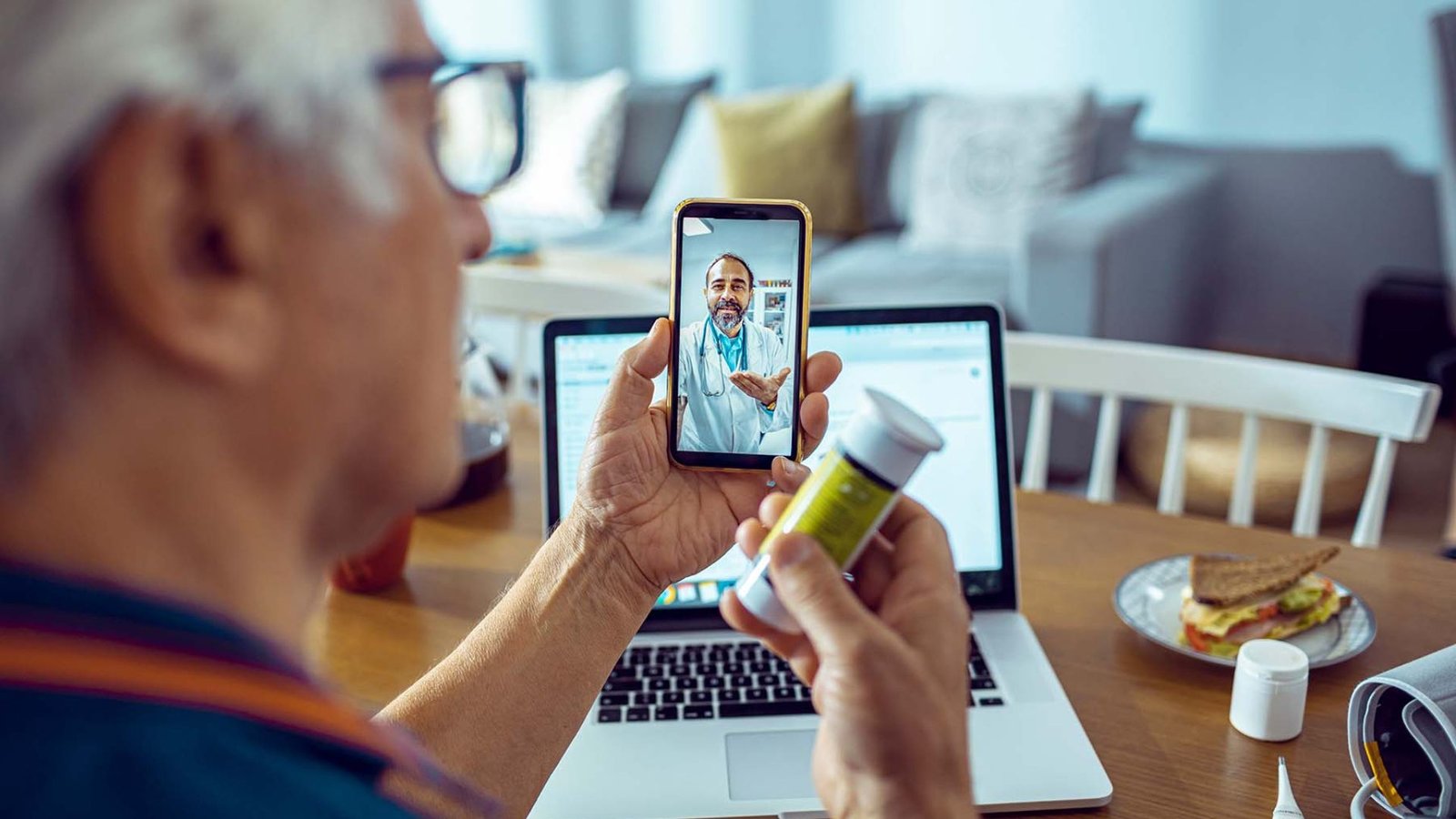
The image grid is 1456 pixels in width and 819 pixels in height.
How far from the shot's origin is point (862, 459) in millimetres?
619

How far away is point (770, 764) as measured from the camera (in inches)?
34.6

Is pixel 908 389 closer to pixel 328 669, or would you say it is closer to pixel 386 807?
pixel 328 669

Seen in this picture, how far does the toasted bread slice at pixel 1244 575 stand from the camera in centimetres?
99

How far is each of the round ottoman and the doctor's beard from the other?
1.80 metres

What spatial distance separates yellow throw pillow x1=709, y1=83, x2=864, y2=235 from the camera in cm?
354

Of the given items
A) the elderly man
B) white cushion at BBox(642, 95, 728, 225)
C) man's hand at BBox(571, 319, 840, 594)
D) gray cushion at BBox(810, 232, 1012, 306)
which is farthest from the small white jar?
white cushion at BBox(642, 95, 728, 225)

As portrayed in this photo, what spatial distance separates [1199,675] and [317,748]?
2.45 feet

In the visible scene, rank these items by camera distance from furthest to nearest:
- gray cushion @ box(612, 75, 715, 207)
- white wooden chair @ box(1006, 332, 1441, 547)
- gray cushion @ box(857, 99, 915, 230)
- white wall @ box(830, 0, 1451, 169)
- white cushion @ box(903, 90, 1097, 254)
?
gray cushion @ box(612, 75, 715, 207), gray cushion @ box(857, 99, 915, 230), white wall @ box(830, 0, 1451, 169), white cushion @ box(903, 90, 1097, 254), white wooden chair @ box(1006, 332, 1441, 547)

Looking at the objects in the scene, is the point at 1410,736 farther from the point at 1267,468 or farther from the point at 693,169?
the point at 693,169

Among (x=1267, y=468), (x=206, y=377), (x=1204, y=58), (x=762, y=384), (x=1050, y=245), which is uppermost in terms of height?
(x=1204, y=58)

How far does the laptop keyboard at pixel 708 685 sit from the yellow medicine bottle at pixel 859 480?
308mm

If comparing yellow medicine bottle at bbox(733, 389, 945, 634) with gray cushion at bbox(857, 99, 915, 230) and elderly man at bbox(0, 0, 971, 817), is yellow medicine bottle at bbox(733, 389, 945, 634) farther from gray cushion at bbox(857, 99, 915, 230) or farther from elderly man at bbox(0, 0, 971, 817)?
gray cushion at bbox(857, 99, 915, 230)

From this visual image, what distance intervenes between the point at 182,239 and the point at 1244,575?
889mm

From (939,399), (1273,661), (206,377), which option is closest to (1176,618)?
(1273,661)
